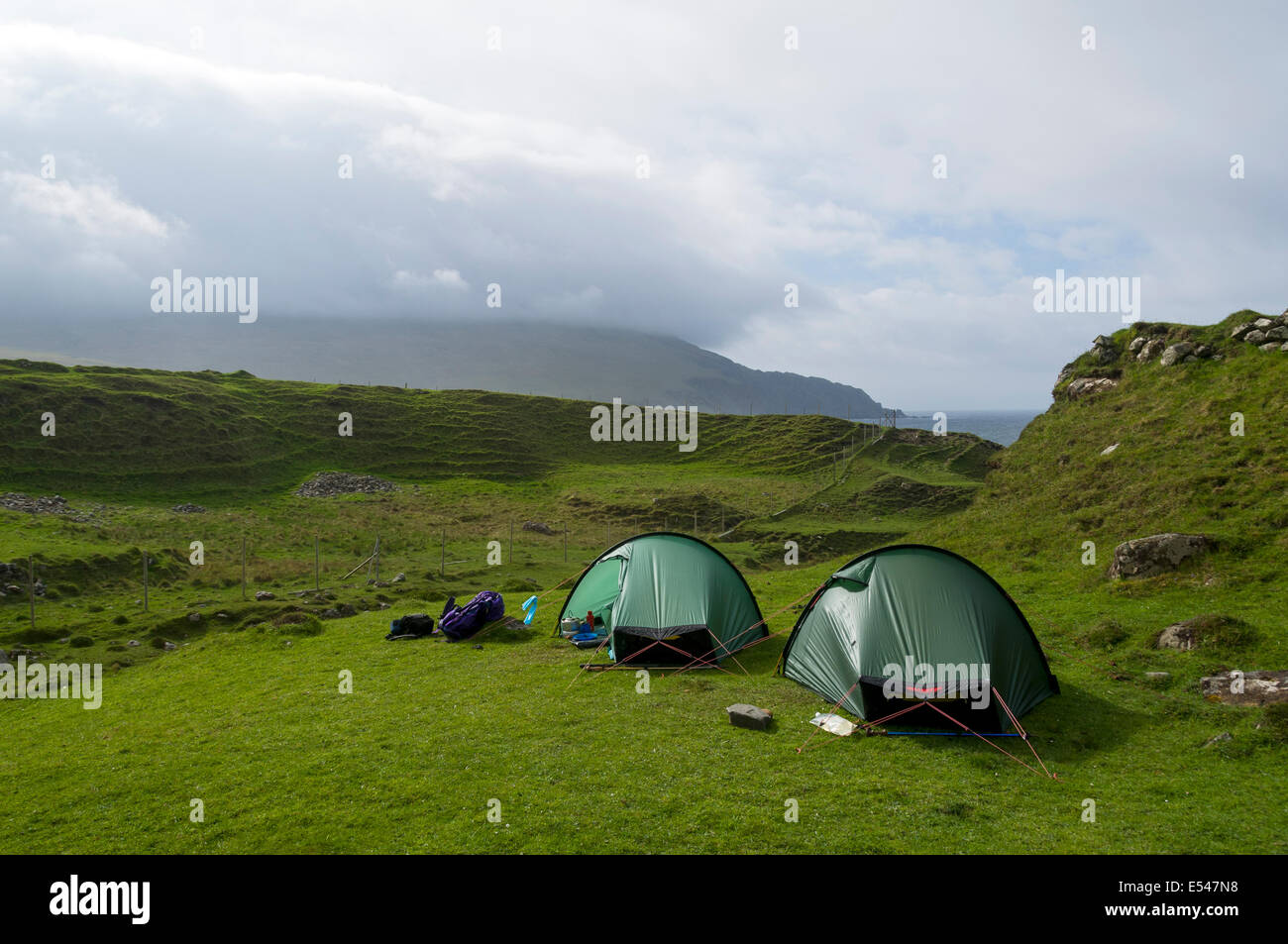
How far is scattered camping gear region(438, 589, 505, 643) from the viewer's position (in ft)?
68.3

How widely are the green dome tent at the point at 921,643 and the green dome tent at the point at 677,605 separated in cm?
277

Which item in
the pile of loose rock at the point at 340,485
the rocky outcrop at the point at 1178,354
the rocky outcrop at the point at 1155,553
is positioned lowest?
the rocky outcrop at the point at 1155,553

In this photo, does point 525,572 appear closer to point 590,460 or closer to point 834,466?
point 834,466

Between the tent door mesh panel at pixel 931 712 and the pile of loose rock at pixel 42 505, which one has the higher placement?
the pile of loose rock at pixel 42 505

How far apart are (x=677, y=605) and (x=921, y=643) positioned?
236 inches

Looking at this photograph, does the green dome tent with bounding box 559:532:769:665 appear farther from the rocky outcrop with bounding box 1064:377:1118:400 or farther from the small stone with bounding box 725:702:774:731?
the rocky outcrop with bounding box 1064:377:1118:400

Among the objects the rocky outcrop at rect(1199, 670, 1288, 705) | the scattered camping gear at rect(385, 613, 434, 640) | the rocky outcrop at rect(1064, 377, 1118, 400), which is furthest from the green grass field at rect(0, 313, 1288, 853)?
the rocky outcrop at rect(1064, 377, 1118, 400)

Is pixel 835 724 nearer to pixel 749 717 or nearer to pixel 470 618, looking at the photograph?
pixel 749 717

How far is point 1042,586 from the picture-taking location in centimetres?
2244

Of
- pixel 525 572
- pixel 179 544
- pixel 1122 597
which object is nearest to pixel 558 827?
pixel 1122 597

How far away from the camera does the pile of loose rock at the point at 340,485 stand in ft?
225

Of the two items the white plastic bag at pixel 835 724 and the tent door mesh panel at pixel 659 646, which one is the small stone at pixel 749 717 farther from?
the tent door mesh panel at pixel 659 646

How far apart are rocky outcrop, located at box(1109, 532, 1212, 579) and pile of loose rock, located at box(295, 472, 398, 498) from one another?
6417 centimetres

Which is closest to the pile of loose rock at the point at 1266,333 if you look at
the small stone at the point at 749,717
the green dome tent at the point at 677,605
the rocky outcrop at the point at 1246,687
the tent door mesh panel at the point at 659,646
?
the rocky outcrop at the point at 1246,687
